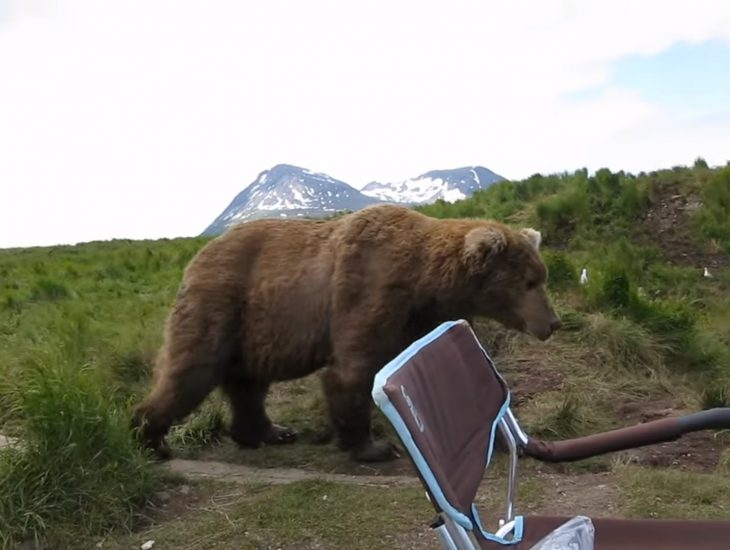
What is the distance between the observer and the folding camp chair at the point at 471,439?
2.14 metres

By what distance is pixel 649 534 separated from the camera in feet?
8.98

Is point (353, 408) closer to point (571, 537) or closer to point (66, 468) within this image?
point (66, 468)

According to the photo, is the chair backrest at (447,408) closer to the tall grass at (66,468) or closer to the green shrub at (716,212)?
the tall grass at (66,468)

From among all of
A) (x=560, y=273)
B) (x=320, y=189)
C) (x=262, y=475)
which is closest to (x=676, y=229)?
(x=560, y=273)

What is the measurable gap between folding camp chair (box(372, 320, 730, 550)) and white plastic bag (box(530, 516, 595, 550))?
33 mm

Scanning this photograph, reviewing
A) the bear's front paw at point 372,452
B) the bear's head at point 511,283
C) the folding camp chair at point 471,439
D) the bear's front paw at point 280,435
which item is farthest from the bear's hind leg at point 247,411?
the folding camp chair at point 471,439

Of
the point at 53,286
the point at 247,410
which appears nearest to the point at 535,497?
the point at 247,410

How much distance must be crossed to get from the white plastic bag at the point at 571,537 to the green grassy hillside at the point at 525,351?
5.62 feet

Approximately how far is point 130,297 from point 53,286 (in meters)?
1.44

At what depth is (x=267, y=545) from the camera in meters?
4.09

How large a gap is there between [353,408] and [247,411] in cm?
85

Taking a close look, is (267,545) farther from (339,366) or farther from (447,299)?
(447,299)

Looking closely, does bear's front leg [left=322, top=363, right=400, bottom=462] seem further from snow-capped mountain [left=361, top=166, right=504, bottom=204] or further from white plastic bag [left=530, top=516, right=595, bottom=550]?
snow-capped mountain [left=361, top=166, right=504, bottom=204]

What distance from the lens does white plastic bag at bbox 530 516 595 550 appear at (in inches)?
94.3
